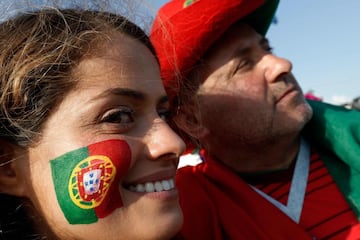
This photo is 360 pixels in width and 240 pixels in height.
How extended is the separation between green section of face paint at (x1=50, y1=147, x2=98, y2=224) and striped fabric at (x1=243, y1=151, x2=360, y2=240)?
81 centimetres

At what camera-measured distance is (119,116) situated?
0.97 metres

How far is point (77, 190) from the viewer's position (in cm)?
91

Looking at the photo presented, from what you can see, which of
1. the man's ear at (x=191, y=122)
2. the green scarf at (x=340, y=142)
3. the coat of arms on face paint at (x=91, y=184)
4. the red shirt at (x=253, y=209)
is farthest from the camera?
the man's ear at (x=191, y=122)

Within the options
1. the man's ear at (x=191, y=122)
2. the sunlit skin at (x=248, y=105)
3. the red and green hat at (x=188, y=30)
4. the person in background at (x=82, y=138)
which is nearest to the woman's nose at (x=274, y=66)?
the sunlit skin at (x=248, y=105)

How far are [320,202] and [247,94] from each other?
50 cm

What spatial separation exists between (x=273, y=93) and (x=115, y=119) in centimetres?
82

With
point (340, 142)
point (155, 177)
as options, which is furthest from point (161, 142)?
point (340, 142)

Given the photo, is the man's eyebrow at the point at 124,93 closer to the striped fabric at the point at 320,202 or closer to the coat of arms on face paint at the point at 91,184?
the coat of arms on face paint at the point at 91,184

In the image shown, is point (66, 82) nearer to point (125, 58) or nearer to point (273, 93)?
point (125, 58)

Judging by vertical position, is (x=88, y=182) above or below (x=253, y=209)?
above

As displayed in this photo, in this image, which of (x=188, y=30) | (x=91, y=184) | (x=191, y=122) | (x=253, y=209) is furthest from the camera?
(x=191, y=122)

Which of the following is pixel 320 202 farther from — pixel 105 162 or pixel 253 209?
pixel 105 162

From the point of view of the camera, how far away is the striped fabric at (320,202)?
1.37 metres

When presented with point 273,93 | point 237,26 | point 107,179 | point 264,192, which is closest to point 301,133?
point 273,93
